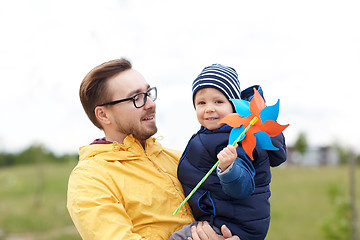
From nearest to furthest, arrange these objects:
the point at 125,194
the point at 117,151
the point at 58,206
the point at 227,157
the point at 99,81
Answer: the point at 227,157 → the point at 125,194 → the point at 117,151 → the point at 99,81 → the point at 58,206

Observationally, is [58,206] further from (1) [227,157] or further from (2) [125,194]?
(1) [227,157]

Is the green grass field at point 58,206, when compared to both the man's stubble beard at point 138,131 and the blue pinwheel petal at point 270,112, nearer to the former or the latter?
the man's stubble beard at point 138,131

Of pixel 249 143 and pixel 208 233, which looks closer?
pixel 249 143

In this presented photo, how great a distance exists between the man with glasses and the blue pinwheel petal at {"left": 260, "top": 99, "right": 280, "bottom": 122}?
667mm

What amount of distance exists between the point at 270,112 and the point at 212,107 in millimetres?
337

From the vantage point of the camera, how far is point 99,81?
286 cm

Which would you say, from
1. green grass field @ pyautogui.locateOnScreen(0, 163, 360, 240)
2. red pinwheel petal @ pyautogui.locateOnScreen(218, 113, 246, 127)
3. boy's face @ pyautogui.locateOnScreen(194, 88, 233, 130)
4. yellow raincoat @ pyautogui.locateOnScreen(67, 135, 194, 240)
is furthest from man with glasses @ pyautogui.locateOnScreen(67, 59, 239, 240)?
Answer: green grass field @ pyautogui.locateOnScreen(0, 163, 360, 240)

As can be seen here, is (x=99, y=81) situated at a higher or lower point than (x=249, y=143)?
higher

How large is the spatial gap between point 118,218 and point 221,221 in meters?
0.59

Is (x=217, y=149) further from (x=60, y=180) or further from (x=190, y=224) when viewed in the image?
(x=60, y=180)

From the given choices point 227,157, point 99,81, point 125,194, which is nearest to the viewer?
point 227,157

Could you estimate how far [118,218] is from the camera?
91.9 inches

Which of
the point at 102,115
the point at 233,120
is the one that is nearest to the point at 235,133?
the point at 233,120

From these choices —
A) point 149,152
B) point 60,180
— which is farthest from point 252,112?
point 60,180
